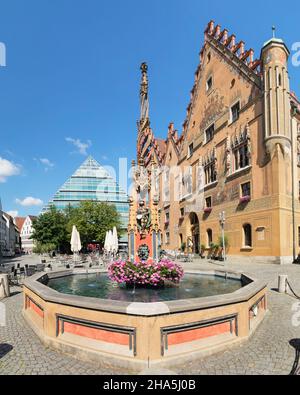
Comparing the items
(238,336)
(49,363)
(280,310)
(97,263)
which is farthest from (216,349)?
(97,263)

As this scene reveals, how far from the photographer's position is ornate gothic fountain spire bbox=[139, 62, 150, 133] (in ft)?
39.5

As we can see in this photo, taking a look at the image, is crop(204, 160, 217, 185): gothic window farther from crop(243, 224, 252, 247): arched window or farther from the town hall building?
crop(243, 224, 252, 247): arched window

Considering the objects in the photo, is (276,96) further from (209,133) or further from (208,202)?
(208,202)

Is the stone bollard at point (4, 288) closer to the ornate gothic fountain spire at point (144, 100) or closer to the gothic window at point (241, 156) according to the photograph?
the ornate gothic fountain spire at point (144, 100)

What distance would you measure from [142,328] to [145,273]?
4518 millimetres

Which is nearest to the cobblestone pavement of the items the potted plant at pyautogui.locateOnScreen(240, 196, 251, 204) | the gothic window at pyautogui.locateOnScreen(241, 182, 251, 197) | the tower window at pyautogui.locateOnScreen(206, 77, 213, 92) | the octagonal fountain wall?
the octagonal fountain wall

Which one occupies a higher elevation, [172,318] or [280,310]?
[172,318]

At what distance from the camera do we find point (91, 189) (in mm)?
92000

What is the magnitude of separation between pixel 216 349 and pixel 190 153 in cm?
3729

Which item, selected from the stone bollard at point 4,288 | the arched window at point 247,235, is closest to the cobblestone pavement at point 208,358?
the stone bollard at point 4,288

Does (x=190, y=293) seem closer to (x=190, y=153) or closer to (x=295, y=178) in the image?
(x=295, y=178)

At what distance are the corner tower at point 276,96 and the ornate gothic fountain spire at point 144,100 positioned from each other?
592 inches

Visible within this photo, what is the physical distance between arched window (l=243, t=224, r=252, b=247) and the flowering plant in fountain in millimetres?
→ 19386

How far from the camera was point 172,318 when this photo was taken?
488 cm
